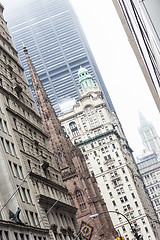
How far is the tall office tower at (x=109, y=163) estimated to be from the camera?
138250mm

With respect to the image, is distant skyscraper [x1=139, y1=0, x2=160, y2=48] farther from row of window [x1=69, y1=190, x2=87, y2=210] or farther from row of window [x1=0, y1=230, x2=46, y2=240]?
row of window [x1=69, y1=190, x2=87, y2=210]

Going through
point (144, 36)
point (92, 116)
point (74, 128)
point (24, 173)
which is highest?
point (92, 116)

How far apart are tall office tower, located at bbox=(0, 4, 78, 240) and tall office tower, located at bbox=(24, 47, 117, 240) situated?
44.6 metres

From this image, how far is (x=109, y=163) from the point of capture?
145875 mm

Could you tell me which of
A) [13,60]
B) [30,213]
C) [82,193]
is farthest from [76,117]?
[30,213]

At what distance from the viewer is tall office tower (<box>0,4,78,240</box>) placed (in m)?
39.5

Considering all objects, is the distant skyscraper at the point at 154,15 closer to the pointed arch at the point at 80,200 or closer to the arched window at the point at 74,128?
the pointed arch at the point at 80,200

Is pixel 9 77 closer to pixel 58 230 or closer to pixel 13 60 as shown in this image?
pixel 13 60

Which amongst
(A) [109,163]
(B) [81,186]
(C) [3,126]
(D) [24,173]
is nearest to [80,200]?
(B) [81,186]

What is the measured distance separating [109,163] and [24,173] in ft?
333

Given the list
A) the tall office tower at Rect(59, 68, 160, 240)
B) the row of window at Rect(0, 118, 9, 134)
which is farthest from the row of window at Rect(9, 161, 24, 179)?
the tall office tower at Rect(59, 68, 160, 240)

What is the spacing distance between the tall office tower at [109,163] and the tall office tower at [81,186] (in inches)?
1000

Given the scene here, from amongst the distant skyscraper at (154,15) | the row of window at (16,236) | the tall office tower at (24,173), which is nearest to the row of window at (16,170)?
the tall office tower at (24,173)

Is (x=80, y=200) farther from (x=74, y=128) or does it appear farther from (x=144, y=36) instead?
(x=144, y=36)
